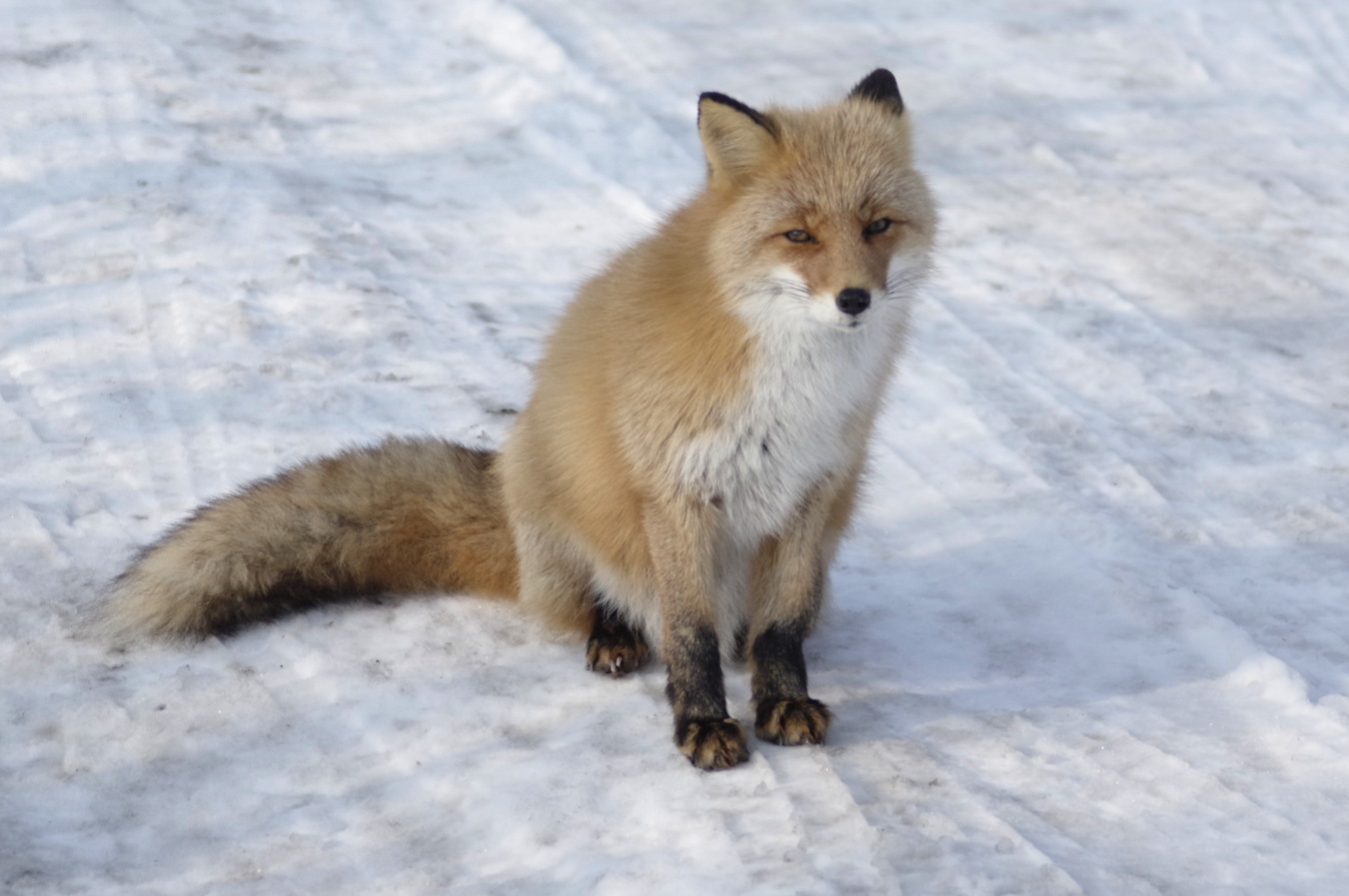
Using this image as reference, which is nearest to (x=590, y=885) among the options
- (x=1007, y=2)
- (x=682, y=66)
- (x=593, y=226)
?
(x=593, y=226)

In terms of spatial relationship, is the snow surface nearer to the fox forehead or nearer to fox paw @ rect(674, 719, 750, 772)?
fox paw @ rect(674, 719, 750, 772)

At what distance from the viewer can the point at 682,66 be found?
8023 mm

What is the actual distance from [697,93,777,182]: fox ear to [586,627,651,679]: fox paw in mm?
1318

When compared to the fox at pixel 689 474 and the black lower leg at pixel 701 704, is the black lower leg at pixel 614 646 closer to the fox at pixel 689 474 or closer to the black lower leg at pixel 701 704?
the fox at pixel 689 474

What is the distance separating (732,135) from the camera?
3.39 meters

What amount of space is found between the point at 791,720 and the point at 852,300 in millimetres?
1088

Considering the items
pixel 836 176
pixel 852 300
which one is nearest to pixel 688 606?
pixel 852 300

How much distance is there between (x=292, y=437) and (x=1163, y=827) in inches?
125

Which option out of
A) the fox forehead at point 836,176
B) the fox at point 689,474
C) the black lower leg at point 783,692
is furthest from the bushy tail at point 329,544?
the fox forehead at point 836,176

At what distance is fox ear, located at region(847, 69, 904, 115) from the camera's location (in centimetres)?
369

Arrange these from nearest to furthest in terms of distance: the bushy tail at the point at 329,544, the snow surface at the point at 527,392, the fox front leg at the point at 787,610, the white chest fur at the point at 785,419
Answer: the snow surface at the point at 527,392 < the white chest fur at the point at 785,419 < the fox front leg at the point at 787,610 < the bushy tail at the point at 329,544

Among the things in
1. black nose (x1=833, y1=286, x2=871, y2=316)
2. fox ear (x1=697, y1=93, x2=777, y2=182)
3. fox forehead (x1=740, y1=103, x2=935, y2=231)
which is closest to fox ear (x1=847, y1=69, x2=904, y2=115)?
fox forehead (x1=740, y1=103, x2=935, y2=231)

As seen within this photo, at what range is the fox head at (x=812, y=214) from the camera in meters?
3.20

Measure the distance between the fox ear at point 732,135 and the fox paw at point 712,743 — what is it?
1.40m
